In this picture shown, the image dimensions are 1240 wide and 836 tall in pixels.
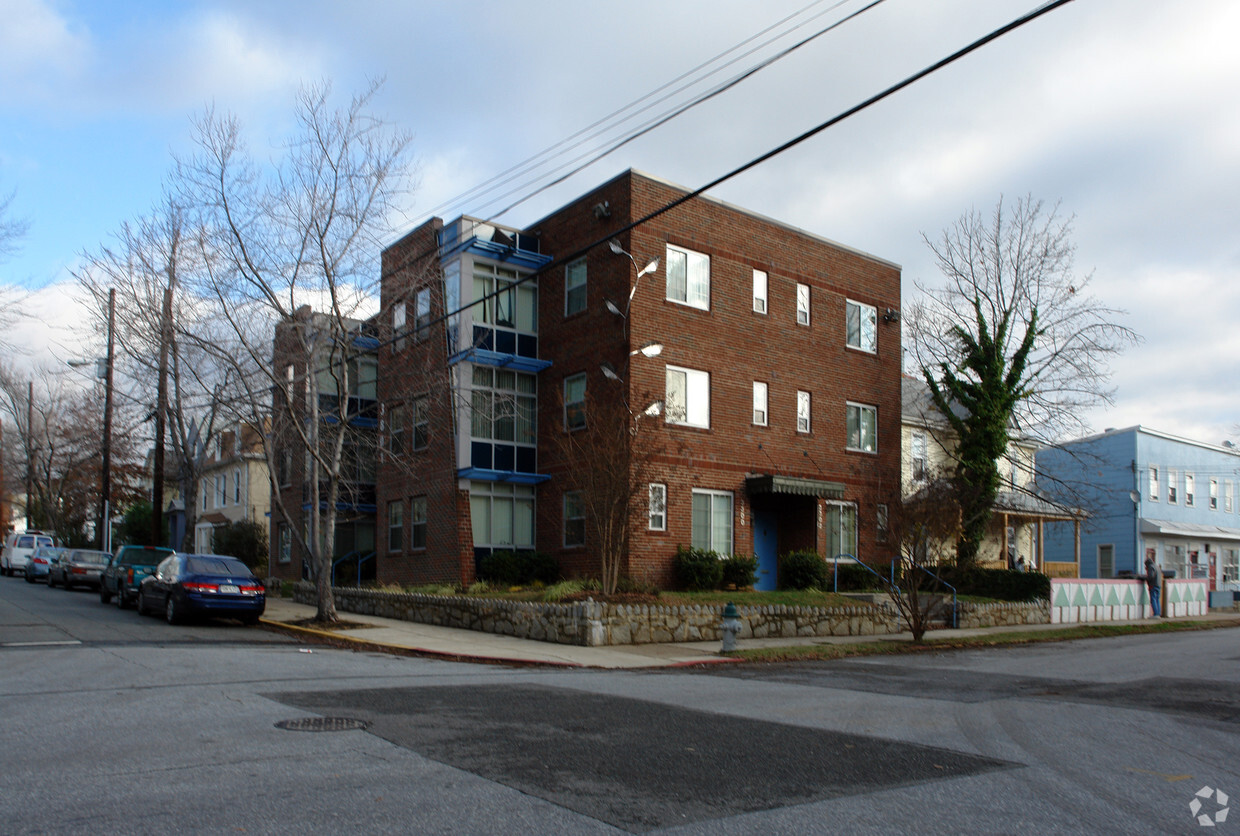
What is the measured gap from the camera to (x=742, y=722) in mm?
9062

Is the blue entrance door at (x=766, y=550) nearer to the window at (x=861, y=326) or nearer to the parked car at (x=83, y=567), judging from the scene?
the window at (x=861, y=326)

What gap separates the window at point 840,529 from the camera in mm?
27609

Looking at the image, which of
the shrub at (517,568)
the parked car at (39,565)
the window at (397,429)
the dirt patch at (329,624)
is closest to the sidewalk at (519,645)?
the dirt patch at (329,624)

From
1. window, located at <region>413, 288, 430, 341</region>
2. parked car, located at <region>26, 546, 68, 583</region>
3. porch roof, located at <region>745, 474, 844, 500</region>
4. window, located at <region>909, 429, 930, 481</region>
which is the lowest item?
parked car, located at <region>26, 546, 68, 583</region>

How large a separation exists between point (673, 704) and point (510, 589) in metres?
13.5

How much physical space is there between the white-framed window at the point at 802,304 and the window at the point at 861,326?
1.76m

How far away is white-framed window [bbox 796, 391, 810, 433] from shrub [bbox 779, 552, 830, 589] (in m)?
3.78

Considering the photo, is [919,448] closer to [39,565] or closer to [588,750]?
[588,750]

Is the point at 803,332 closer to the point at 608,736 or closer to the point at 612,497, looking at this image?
the point at 612,497

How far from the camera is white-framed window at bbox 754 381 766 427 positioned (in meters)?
26.7

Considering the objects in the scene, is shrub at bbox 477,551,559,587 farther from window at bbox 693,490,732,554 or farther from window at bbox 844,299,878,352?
window at bbox 844,299,878,352

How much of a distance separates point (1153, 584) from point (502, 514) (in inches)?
804

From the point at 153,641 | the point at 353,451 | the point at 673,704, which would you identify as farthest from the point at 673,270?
the point at 673,704

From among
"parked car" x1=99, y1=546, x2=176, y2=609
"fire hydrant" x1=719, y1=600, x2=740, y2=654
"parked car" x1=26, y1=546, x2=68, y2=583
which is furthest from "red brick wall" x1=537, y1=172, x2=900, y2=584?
"parked car" x1=26, y1=546, x2=68, y2=583
